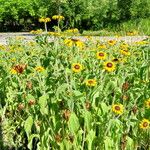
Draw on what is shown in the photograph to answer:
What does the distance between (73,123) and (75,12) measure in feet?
71.3

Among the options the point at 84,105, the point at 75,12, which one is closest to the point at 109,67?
the point at 84,105

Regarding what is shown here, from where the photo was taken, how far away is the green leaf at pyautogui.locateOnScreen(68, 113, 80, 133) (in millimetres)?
3203

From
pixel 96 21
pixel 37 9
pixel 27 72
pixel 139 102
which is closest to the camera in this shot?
pixel 139 102

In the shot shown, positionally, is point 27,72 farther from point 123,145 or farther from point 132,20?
point 132,20

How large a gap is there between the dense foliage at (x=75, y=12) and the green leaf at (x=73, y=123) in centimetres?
1885

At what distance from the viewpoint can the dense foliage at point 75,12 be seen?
936 inches

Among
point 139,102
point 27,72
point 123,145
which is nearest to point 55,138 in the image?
point 123,145

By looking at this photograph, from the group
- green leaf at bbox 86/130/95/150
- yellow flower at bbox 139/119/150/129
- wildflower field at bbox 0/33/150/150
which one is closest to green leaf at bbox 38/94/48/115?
wildflower field at bbox 0/33/150/150

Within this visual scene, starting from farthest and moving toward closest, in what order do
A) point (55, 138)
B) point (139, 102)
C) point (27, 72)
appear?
point (27, 72) < point (139, 102) < point (55, 138)

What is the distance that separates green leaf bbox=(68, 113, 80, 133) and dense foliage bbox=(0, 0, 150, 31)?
1885 cm

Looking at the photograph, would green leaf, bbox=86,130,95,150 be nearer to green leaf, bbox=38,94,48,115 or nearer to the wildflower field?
the wildflower field

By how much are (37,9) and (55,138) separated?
24.3 metres

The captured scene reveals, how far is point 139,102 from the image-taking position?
367 centimetres

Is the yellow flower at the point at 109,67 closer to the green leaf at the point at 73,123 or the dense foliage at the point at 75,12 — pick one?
the green leaf at the point at 73,123
